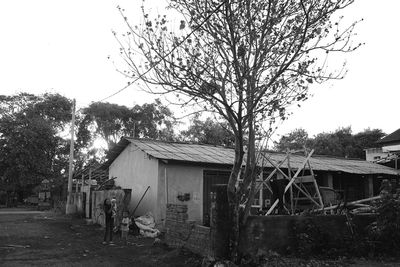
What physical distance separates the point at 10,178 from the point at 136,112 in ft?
44.1

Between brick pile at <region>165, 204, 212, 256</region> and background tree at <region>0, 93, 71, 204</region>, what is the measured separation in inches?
1138

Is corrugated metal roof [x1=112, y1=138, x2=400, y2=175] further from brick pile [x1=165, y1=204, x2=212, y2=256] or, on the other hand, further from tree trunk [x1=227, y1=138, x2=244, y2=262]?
tree trunk [x1=227, y1=138, x2=244, y2=262]

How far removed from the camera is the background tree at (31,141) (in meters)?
35.7

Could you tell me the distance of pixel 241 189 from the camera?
805 centimetres

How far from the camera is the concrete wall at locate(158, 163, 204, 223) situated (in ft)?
49.1

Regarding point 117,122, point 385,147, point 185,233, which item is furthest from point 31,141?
point 385,147

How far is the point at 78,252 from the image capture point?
34.8 ft

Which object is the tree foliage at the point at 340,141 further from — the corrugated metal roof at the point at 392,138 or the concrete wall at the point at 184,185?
the concrete wall at the point at 184,185

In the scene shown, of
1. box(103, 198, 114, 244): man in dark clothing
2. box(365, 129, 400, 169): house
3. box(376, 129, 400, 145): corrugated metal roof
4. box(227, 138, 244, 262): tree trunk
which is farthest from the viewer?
box(376, 129, 400, 145): corrugated metal roof

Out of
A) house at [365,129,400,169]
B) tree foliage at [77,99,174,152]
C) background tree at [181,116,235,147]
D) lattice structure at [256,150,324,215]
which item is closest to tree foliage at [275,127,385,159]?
house at [365,129,400,169]

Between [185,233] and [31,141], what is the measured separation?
98.7ft

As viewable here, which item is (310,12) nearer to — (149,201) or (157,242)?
(157,242)

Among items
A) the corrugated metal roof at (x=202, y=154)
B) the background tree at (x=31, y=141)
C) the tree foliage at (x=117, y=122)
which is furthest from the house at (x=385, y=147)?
the background tree at (x=31, y=141)

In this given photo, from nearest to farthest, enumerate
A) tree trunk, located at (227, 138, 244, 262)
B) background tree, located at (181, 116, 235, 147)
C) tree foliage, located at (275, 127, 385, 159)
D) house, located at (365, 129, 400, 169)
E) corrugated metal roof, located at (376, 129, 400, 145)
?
tree trunk, located at (227, 138, 244, 262) < house, located at (365, 129, 400, 169) < corrugated metal roof, located at (376, 129, 400, 145) < background tree, located at (181, 116, 235, 147) < tree foliage, located at (275, 127, 385, 159)
